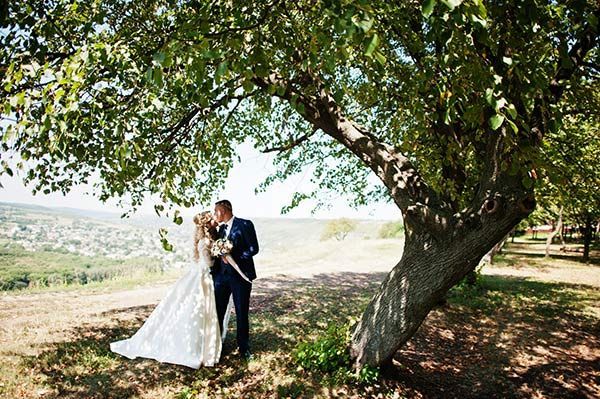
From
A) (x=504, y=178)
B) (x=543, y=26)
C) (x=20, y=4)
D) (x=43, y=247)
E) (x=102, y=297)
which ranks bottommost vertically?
(x=43, y=247)

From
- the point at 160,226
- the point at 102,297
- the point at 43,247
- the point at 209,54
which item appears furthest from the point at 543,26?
the point at 43,247

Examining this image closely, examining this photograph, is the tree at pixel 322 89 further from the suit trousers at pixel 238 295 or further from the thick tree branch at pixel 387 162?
the suit trousers at pixel 238 295

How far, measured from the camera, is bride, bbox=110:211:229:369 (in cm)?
691

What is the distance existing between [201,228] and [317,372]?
134 inches

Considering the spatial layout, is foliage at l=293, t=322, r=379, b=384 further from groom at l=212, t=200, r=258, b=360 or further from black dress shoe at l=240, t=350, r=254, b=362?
groom at l=212, t=200, r=258, b=360

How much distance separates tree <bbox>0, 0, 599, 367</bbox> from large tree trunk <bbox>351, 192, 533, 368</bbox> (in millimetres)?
21

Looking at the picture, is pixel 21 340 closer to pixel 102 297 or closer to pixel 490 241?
pixel 102 297

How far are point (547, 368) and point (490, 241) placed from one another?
14.6ft

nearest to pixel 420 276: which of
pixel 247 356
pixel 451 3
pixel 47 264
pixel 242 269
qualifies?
pixel 242 269

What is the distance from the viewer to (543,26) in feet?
17.3

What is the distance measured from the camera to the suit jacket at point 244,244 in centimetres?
703

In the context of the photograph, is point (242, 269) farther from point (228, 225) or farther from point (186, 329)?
point (186, 329)

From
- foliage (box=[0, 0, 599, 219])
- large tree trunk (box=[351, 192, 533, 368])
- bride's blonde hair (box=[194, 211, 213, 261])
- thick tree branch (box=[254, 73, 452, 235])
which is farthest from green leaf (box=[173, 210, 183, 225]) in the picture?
large tree trunk (box=[351, 192, 533, 368])

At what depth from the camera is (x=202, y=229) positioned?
24.1 ft
